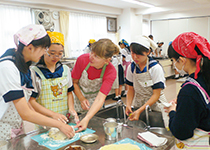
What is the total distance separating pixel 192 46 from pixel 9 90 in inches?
39.5

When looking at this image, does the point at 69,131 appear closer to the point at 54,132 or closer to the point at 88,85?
the point at 54,132

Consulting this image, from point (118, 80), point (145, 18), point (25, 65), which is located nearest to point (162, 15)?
point (145, 18)

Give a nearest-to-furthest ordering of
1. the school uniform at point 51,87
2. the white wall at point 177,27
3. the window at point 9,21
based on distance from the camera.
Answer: the school uniform at point 51,87 → the window at point 9,21 → the white wall at point 177,27

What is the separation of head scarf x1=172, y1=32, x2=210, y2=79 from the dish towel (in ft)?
1.42

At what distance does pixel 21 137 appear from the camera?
117 centimetres

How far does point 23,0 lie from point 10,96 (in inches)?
141

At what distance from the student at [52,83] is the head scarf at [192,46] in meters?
0.87

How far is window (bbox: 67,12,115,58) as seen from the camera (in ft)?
17.3

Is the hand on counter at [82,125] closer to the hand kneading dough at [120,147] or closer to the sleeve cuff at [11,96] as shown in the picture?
the hand kneading dough at [120,147]

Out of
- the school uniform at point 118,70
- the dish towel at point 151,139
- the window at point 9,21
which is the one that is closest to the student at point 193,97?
the dish towel at point 151,139

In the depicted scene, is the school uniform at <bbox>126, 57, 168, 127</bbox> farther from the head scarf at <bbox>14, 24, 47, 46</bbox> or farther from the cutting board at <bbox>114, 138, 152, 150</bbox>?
the head scarf at <bbox>14, 24, 47, 46</bbox>

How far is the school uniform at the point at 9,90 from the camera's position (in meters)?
0.99

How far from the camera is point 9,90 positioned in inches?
38.9

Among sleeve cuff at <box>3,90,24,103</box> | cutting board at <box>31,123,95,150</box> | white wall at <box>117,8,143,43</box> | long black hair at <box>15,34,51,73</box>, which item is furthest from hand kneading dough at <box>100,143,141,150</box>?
white wall at <box>117,8,143,43</box>
